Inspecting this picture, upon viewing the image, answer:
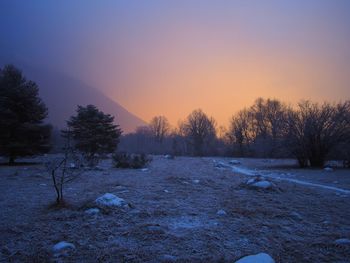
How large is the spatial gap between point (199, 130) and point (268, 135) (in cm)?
1531

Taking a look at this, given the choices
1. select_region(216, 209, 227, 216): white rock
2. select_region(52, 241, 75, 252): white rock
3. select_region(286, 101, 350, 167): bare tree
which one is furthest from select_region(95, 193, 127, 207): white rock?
select_region(286, 101, 350, 167): bare tree

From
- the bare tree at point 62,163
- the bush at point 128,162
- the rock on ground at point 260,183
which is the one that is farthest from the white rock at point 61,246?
the bush at point 128,162

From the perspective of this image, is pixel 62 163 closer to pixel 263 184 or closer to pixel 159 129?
pixel 263 184

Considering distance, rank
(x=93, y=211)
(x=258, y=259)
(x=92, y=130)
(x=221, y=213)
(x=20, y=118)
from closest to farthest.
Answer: (x=258, y=259) < (x=93, y=211) < (x=221, y=213) < (x=20, y=118) < (x=92, y=130)

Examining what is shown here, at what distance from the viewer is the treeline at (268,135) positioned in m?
15.2

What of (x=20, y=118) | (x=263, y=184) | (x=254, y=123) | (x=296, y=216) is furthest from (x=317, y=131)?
(x=254, y=123)

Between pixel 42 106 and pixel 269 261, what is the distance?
766 inches

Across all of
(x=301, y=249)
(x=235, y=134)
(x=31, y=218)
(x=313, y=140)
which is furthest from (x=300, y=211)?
(x=235, y=134)

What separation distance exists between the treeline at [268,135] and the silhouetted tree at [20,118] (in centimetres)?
1858

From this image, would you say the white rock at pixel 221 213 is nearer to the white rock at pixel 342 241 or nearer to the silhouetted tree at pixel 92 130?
the white rock at pixel 342 241

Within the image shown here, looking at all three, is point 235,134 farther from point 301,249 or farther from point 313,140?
point 301,249

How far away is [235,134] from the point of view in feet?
146

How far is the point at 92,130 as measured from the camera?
22.4 m

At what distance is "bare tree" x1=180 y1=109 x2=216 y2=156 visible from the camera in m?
48.6
